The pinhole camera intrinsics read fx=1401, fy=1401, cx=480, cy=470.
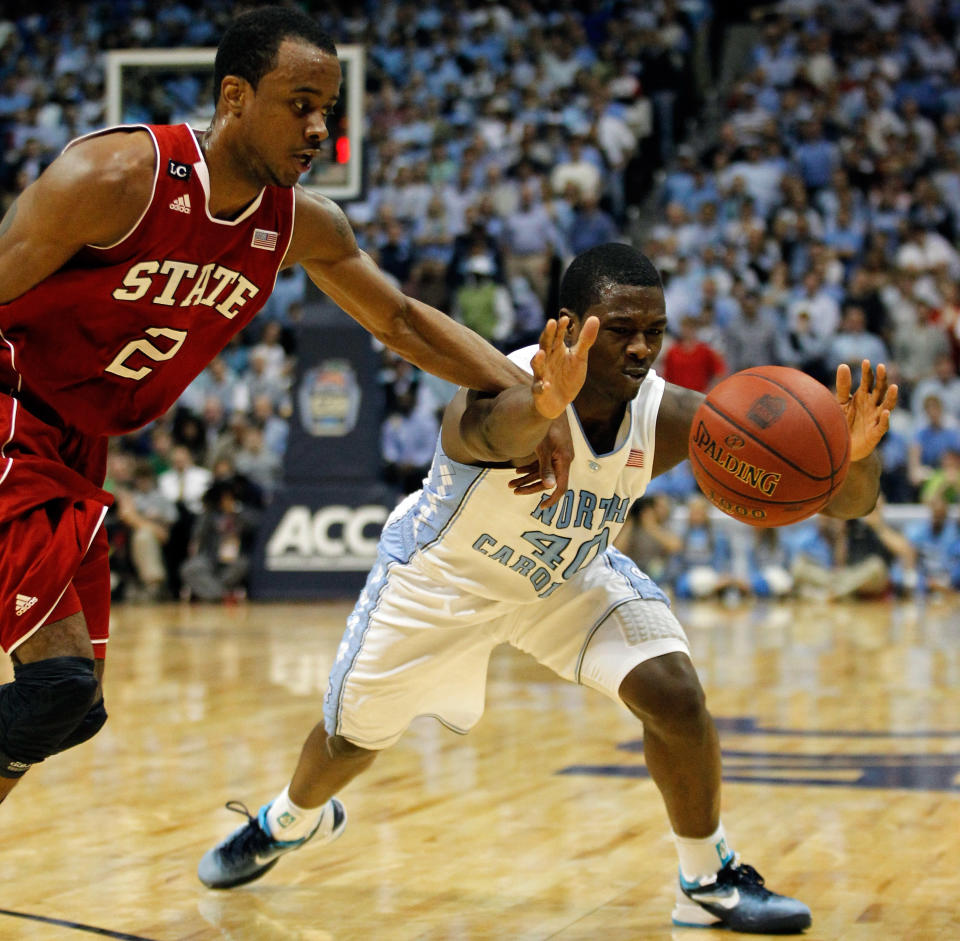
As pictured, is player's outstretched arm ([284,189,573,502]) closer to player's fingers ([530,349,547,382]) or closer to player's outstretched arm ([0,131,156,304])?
player's fingers ([530,349,547,382])

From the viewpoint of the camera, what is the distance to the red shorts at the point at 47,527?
9.66 ft

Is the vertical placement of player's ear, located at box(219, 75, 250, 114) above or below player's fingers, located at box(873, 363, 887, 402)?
above

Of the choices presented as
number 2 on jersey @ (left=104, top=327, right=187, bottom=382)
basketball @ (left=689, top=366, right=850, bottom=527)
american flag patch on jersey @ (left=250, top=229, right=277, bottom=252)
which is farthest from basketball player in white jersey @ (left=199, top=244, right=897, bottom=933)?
number 2 on jersey @ (left=104, top=327, right=187, bottom=382)

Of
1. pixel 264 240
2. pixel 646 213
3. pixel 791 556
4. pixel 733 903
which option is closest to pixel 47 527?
pixel 264 240

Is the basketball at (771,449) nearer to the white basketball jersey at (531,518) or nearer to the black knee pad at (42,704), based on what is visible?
the white basketball jersey at (531,518)

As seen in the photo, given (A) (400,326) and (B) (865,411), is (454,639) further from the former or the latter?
(B) (865,411)

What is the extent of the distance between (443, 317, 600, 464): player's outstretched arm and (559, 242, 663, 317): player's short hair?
252 mm

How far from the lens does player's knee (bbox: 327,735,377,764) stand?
377 cm

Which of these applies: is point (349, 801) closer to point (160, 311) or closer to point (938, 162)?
point (160, 311)

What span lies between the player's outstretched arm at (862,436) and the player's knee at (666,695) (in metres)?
0.62

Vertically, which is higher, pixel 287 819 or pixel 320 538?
pixel 287 819

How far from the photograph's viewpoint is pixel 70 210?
2850 millimetres

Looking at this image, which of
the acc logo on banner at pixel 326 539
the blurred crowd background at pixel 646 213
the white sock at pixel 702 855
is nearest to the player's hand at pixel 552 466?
the white sock at pixel 702 855

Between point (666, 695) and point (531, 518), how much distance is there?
0.56 m
